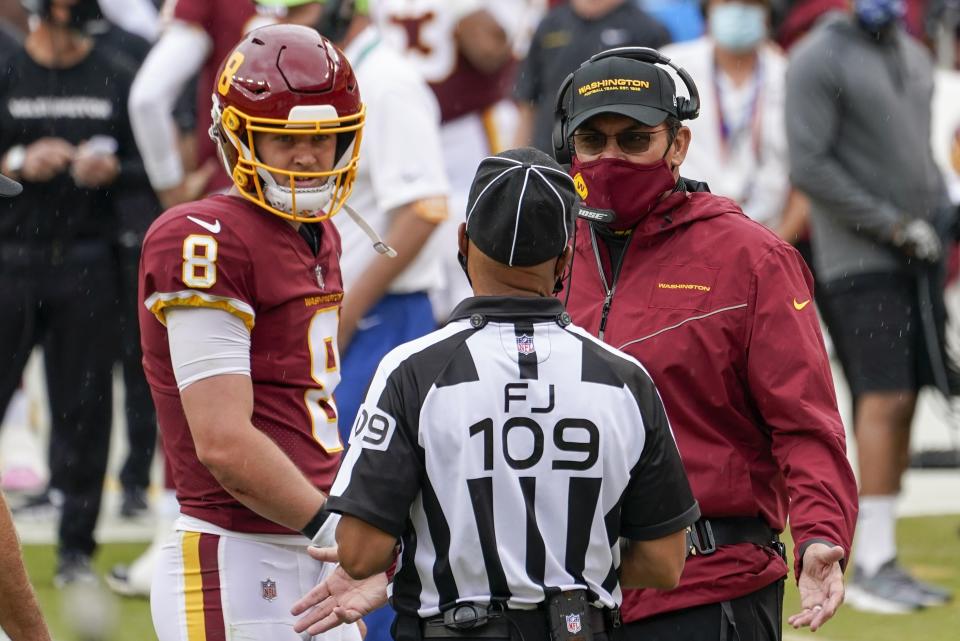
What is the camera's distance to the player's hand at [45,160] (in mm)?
7027

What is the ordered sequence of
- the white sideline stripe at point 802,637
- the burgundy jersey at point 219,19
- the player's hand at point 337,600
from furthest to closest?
→ the burgundy jersey at point 219,19 < the white sideline stripe at point 802,637 < the player's hand at point 337,600

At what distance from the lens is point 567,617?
9.70 feet

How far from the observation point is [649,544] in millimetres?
3068

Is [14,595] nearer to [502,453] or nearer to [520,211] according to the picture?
[502,453]

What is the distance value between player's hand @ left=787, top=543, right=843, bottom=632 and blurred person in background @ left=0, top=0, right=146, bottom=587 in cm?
430

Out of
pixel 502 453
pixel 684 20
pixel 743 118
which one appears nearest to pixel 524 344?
pixel 502 453

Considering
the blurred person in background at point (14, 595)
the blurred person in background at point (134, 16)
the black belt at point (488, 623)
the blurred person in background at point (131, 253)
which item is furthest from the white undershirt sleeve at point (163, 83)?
the black belt at point (488, 623)

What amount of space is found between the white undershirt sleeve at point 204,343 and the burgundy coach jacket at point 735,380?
2.57 ft

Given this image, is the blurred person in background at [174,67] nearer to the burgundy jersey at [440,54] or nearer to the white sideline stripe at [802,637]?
→ the burgundy jersey at [440,54]

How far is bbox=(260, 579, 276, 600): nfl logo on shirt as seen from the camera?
11.8 feet

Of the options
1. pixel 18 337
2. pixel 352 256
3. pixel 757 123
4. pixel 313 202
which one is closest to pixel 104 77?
pixel 18 337

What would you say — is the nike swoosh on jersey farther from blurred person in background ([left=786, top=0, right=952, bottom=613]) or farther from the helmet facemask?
blurred person in background ([left=786, top=0, right=952, bottom=613])

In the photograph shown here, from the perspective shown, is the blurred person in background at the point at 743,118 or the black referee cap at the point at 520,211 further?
the blurred person in background at the point at 743,118

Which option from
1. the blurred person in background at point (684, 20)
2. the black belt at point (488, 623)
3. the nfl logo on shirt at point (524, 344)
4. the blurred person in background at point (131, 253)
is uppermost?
the nfl logo on shirt at point (524, 344)
